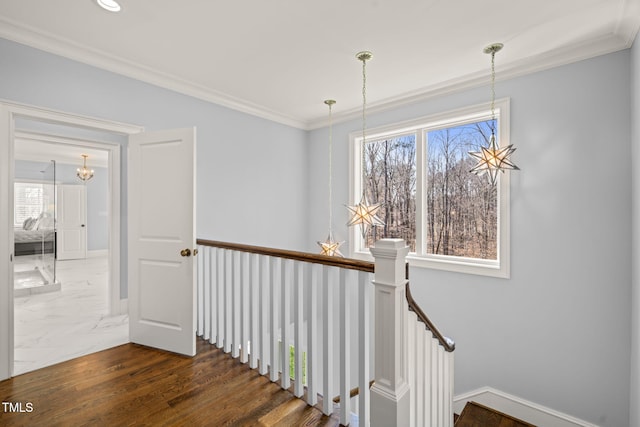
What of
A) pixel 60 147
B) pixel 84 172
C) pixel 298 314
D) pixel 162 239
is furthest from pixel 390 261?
pixel 84 172

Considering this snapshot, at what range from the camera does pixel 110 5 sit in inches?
80.8

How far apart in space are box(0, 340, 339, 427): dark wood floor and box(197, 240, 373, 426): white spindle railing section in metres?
0.13

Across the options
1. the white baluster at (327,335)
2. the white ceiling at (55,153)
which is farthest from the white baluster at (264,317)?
the white ceiling at (55,153)

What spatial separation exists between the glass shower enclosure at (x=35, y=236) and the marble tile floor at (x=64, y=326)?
280 millimetres

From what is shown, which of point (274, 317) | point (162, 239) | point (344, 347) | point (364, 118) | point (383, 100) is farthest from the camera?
point (364, 118)

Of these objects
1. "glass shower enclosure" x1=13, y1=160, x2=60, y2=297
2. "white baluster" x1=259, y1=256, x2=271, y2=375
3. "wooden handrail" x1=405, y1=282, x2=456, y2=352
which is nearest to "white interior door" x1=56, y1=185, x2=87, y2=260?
"glass shower enclosure" x1=13, y1=160, x2=60, y2=297

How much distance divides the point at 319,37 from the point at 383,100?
5.17 ft

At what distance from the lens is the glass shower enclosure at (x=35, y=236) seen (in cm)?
476

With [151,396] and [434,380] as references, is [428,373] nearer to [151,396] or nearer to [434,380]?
[434,380]

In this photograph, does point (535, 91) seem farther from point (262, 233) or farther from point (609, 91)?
point (262, 233)

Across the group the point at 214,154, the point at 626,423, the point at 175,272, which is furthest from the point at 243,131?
the point at 626,423

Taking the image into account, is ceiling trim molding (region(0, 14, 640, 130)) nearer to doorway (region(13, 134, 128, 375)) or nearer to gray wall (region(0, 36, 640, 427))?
gray wall (region(0, 36, 640, 427))

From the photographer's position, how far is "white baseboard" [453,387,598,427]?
2652 mm

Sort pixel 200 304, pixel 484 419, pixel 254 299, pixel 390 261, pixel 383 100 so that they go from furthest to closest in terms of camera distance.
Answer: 1. pixel 383 100
2. pixel 200 304
3. pixel 484 419
4. pixel 254 299
5. pixel 390 261
